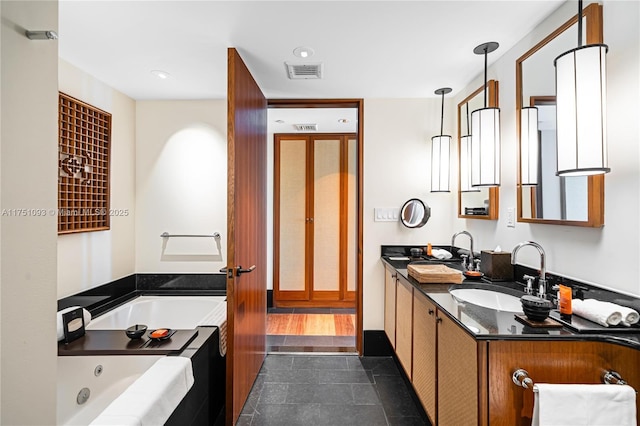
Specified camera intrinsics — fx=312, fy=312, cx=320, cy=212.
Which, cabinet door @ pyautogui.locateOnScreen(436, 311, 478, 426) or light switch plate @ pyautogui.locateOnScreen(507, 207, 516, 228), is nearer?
cabinet door @ pyautogui.locateOnScreen(436, 311, 478, 426)

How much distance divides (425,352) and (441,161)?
1617 mm

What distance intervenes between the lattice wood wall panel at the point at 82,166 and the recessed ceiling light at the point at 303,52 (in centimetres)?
161

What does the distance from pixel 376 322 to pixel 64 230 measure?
8.39 ft

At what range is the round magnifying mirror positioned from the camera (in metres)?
2.85

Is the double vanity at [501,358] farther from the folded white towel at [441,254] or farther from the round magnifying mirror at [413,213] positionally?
the round magnifying mirror at [413,213]

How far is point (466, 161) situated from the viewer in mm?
2531

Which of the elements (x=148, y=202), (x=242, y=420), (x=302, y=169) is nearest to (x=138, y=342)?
(x=242, y=420)

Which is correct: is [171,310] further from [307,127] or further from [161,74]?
[307,127]

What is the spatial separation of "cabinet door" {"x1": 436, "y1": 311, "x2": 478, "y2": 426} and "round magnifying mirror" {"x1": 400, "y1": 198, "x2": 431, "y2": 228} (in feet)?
4.70

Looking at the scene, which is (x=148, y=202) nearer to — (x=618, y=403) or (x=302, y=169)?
(x=302, y=169)

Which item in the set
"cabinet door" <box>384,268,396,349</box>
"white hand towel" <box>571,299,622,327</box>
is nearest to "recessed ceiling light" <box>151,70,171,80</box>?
"cabinet door" <box>384,268,396,349</box>

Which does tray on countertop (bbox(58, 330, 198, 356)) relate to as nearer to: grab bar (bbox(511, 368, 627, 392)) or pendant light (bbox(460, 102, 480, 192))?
grab bar (bbox(511, 368, 627, 392))

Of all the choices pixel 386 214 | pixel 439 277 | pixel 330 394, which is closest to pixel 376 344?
pixel 330 394

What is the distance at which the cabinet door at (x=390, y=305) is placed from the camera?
8.08 ft
